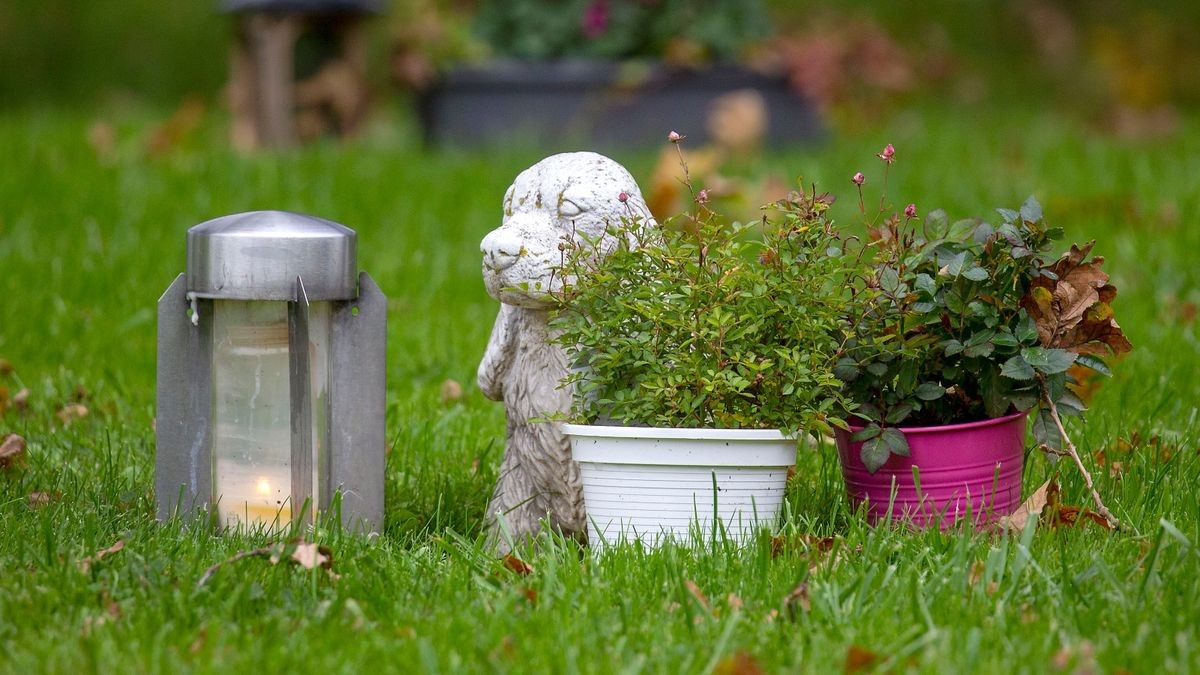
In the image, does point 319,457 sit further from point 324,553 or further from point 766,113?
point 766,113

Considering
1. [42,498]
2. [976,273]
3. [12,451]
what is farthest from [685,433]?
[12,451]

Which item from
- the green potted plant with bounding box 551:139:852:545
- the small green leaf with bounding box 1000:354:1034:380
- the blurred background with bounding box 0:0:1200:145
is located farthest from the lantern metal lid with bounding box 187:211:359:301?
the blurred background with bounding box 0:0:1200:145

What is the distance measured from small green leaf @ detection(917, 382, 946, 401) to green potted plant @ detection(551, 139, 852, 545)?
17cm

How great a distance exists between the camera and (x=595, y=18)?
7754 mm

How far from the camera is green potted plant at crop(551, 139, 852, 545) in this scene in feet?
8.11

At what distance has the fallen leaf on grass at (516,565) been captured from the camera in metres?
2.45

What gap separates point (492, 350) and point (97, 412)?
1.53 metres

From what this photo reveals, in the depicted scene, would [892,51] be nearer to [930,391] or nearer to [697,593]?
[930,391]

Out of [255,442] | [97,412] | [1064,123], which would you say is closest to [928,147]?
→ [1064,123]

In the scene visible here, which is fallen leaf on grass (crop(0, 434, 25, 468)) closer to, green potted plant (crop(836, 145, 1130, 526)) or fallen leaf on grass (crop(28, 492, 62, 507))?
fallen leaf on grass (crop(28, 492, 62, 507))

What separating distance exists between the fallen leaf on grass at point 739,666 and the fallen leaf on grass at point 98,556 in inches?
43.9

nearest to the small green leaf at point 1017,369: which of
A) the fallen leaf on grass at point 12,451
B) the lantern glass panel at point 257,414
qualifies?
the lantern glass panel at point 257,414

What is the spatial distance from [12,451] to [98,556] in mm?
945

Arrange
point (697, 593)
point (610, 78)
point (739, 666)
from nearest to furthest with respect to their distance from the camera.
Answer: point (739, 666) < point (697, 593) < point (610, 78)
